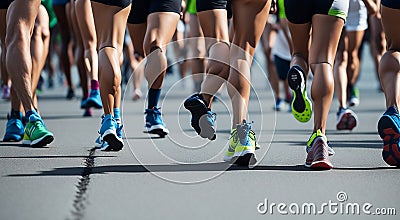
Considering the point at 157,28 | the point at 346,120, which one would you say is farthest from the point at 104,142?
the point at 346,120

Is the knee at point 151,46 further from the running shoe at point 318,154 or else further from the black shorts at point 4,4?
the running shoe at point 318,154

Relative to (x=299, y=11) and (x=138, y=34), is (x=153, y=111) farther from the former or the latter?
(x=299, y=11)

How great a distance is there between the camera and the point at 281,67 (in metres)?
12.7

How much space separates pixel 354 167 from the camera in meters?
6.46

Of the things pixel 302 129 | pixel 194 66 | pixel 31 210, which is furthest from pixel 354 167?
pixel 194 66

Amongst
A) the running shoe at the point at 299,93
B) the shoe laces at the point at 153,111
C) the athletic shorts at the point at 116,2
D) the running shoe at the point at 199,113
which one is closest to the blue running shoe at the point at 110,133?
the running shoe at the point at 199,113

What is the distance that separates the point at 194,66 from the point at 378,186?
5829 mm

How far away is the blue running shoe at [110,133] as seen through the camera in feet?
21.8

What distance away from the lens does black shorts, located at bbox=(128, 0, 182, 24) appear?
25.5ft

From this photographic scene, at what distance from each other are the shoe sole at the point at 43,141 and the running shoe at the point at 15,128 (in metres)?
0.65

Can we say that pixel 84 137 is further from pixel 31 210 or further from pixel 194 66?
pixel 31 210

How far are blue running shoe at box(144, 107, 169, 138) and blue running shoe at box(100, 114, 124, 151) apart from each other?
147 centimetres

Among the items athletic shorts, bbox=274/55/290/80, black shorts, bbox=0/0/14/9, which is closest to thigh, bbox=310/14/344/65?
black shorts, bbox=0/0/14/9

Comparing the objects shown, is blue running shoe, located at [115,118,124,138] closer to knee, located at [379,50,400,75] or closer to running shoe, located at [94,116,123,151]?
running shoe, located at [94,116,123,151]
